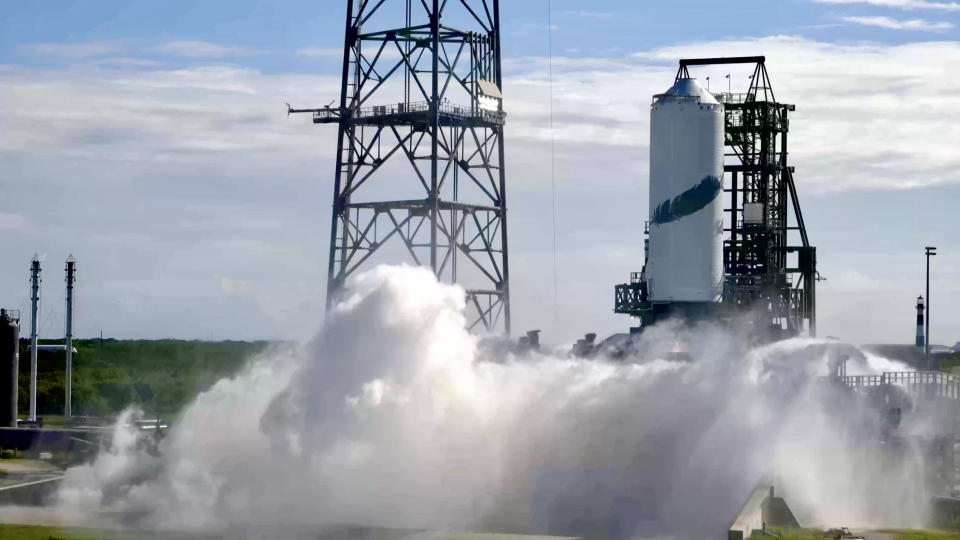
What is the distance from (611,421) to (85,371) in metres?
86.9

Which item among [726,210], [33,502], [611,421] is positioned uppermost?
[726,210]

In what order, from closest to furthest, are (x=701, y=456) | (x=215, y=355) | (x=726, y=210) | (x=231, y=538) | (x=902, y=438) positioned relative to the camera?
(x=231, y=538)
(x=701, y=456)
(x=902, y=438)
(x=726, y=210)
(x=215, y=355)

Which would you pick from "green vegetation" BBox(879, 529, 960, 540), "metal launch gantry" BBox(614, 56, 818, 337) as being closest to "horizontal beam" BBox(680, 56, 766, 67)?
"metal launch gantry" BBox(614, 56, 818, 337)

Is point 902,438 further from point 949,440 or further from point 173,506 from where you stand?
point 173,506

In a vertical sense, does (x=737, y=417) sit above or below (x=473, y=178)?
below

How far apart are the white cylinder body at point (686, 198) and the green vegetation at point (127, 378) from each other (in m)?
29.9

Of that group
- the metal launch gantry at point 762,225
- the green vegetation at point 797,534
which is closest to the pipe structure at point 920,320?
the metal launch gantry at point 762,225

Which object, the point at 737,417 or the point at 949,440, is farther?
the point at 949,440

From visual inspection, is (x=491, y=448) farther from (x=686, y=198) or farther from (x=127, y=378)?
(x=127, y=378)

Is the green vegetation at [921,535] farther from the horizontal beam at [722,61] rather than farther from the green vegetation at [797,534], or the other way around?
the horizontal beam at [722,61]

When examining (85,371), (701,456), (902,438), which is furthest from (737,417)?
(85,371)

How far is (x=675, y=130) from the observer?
271 ft

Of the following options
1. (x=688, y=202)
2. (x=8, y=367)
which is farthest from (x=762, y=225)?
(x=8, y=367)

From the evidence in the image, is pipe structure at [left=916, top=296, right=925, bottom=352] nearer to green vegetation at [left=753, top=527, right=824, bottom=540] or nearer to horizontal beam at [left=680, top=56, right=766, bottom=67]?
horizontal beam at [left=680, top=56, right=766, bottom=67]
